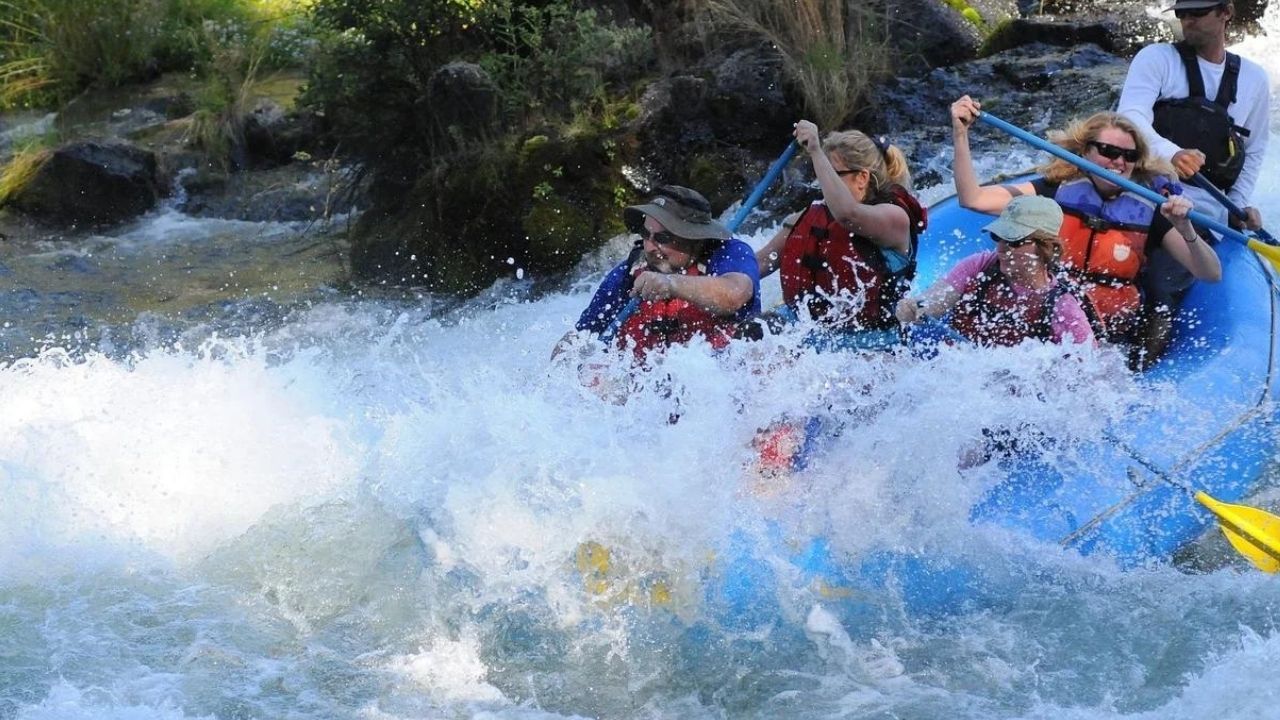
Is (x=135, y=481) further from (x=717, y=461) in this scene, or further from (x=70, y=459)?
(x=717, y=461)

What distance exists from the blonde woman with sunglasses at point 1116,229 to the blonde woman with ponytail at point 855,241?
427 millimetres

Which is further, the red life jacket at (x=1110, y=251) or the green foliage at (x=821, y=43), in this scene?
the green foliage at (x=821, y=43)

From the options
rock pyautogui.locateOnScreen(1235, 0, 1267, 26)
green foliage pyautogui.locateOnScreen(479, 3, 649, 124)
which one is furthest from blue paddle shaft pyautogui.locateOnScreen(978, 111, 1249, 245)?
rock pyautogui.locateOnScreen(1235, 0, 1267, 26)

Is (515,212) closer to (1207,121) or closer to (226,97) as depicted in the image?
(226,97)

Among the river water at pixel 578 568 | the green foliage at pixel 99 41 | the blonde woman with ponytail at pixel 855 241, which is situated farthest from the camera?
the green foliage at pixel 99 41

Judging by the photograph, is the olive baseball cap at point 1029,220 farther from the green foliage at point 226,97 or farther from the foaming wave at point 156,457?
the green foliage at point 226,97

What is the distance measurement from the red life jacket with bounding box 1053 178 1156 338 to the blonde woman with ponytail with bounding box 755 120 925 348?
24.0 inches

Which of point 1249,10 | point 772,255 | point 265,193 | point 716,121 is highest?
point 772,255

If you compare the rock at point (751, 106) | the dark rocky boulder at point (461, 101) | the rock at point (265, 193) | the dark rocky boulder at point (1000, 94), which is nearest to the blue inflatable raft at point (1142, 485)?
the dark rocky boulder at point (1000, 94)

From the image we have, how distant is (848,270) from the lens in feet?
14.9

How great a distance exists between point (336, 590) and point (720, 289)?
1438 mm

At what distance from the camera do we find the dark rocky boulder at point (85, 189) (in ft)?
29.3

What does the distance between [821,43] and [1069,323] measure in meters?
3.96

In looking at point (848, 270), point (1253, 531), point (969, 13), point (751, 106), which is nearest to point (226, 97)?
point (751, 106)
